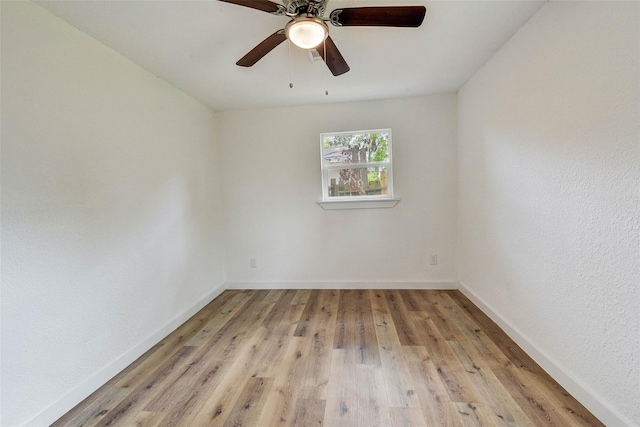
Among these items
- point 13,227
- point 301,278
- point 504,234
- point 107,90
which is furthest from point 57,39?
point 504,234

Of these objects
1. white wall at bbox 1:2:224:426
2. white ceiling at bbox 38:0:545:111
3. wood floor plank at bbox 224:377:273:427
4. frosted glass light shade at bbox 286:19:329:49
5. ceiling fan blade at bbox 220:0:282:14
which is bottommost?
wood floor plank at bbox 224:377:273:427

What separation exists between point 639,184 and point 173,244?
9.93 feet

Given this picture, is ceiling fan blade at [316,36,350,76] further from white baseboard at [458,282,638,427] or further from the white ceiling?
white baseboard at [458,282,638,427]

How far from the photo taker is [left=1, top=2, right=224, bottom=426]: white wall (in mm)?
1250

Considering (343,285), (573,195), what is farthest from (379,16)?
(343,285)

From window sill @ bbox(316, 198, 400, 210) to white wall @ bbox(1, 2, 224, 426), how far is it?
1601 millimetres

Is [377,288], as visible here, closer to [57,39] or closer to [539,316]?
[539,316]

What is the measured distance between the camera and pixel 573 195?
1.37m

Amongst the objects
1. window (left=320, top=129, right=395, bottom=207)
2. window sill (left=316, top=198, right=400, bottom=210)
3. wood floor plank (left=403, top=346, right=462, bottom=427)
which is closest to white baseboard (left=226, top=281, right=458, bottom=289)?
window sill (left=316, top=198, right=400, bottom=210)

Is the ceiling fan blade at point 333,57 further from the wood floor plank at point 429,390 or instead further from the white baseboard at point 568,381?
the white baseboard at point 568,381

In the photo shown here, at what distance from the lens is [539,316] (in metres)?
1.65

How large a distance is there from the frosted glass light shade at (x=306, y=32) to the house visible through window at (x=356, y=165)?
69.3 inches

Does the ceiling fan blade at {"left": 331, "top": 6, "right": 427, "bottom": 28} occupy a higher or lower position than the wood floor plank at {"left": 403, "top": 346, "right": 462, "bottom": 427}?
higher

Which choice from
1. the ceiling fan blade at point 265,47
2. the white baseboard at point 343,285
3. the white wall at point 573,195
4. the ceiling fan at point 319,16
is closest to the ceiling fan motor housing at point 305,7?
the ceiling fan at point 319,16
